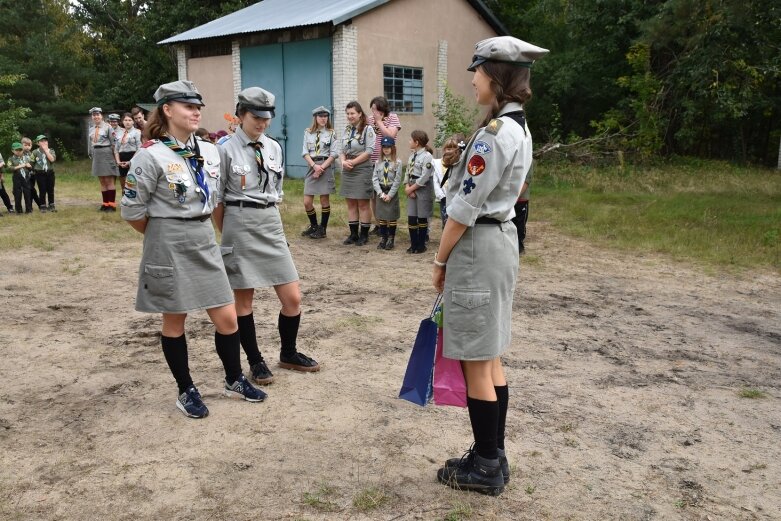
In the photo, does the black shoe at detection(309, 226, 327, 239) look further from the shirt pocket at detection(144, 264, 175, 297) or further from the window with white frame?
the window with white frame

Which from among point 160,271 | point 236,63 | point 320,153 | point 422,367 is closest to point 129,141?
point 320,153

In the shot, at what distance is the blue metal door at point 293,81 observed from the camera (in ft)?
55.9

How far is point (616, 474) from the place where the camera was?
3.40 metres

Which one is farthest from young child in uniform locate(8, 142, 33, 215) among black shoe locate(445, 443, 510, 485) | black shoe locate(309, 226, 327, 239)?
black shoe locate(445, 443, 510, 485)

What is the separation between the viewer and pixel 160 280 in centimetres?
370

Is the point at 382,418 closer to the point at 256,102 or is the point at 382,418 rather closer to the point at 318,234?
the point at 256,102

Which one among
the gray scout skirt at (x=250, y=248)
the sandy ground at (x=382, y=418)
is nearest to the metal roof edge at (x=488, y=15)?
the sandy ground at (x=382, y=418)

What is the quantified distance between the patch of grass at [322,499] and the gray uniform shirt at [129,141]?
9.67 metres

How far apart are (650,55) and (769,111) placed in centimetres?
412

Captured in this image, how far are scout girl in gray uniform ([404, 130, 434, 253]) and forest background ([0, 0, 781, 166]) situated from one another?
6729 mm

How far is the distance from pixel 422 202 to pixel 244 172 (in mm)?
4579

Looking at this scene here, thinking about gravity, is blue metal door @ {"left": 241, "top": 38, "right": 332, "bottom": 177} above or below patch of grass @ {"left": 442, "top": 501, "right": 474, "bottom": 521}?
above

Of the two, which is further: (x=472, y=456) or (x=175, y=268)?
(x=175, y=268)

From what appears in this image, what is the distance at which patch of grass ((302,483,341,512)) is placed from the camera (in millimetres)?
3080
